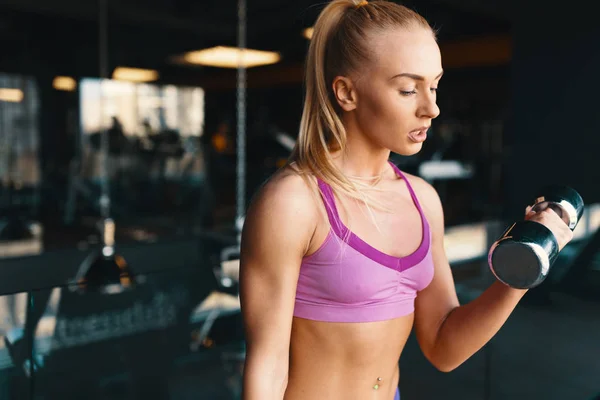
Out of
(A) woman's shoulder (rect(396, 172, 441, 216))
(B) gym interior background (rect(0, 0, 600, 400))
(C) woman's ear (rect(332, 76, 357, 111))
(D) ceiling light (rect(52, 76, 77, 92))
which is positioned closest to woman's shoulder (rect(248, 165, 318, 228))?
(C) woman's ear (rect(332, 76, 357, 111))

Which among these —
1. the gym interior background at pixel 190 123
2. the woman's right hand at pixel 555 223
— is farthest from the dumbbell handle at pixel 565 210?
the gym interior background at pixel 190 123

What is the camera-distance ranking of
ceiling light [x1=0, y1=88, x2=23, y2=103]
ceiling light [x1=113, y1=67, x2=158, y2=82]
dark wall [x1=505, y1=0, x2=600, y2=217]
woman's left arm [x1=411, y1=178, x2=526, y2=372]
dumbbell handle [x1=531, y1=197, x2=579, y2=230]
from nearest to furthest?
dumbbell handle [x1=531, y1=197, x2=579, y2=230], woman's left arm [x1=411, y1=178, x2=526, y2=372], dark wall [x1=505, y1=0, x2=600, y2=217], ceiling light [x1=0, y1=88, x2=23, y2=103], ceiling light [x1=113, y1=67, x2=158, y2=82]

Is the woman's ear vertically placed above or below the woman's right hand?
above

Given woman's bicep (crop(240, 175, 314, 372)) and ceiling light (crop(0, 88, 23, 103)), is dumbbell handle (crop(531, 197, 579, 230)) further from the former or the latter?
ceiling light (crop(0, 88, 23, 103))

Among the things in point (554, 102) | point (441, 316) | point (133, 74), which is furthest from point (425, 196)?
point (133, 74)

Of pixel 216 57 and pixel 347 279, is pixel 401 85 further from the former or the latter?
pixel 216 57

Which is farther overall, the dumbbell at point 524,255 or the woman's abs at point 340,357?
the woman's abs at point 340,357

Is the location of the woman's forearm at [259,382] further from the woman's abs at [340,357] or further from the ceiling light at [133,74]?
the ceiling light at [133,74]

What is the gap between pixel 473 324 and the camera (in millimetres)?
983

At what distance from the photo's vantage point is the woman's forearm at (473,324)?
36.1 inches

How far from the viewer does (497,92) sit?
8.88 metres

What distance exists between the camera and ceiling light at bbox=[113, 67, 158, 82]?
249 inches

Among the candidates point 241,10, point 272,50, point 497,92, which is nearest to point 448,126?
point 497,92

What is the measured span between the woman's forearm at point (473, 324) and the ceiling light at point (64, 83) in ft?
20.0
